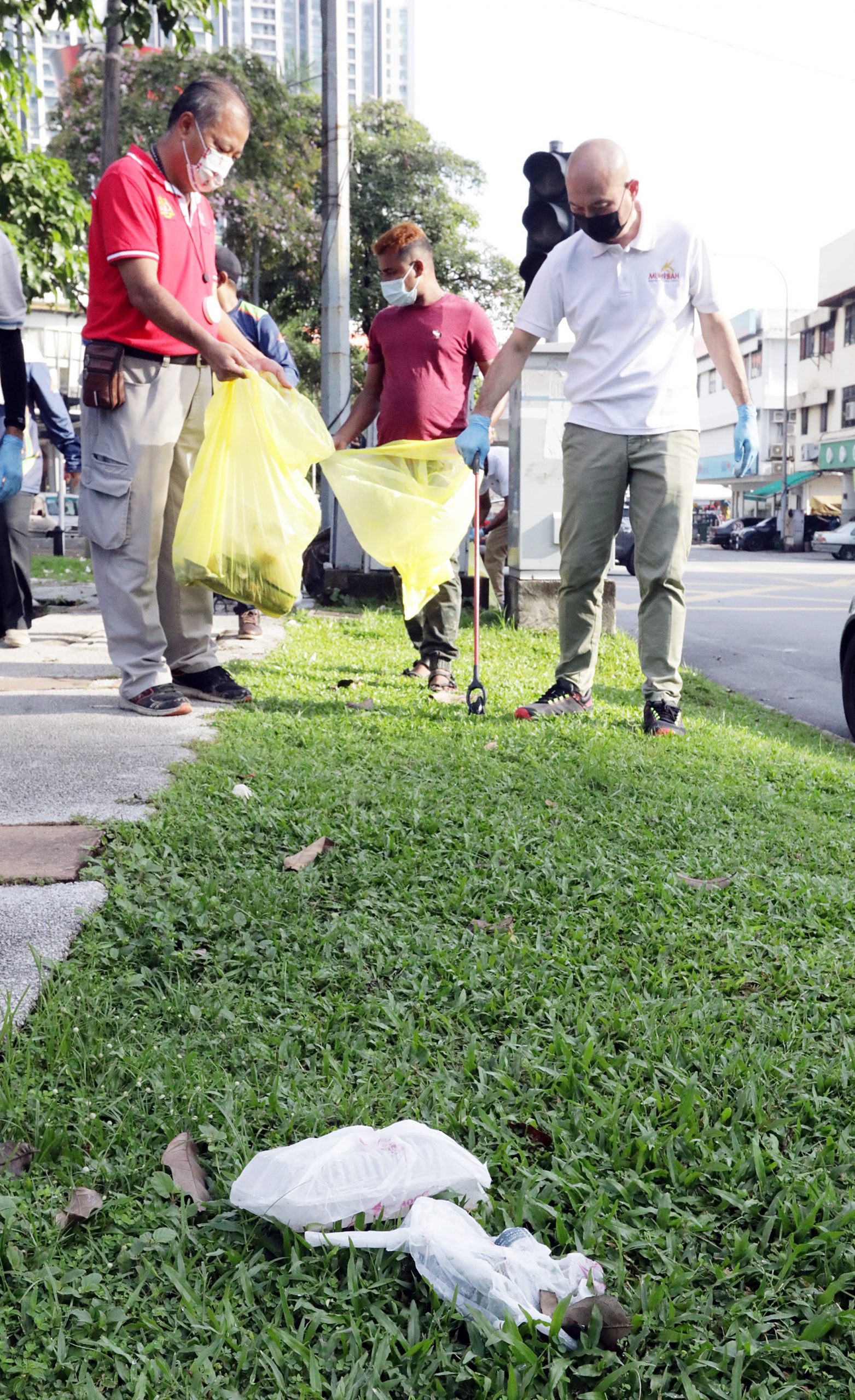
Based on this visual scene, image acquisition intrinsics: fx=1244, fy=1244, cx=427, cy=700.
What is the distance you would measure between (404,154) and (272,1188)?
34.3 m

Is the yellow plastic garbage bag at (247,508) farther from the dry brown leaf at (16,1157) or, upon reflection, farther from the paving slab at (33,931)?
the dry brown leaf at (16,1157)

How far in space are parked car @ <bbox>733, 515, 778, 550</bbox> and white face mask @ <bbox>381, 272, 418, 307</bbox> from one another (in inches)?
1494


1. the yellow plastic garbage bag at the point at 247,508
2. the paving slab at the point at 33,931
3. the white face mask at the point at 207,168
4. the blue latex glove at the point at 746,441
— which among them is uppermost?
the white face mask at the point at 207,168

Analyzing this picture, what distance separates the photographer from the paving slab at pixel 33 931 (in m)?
2.18

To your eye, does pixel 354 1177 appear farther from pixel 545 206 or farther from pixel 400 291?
pixel 545 206

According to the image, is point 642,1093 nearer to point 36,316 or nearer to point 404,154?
point 404,154

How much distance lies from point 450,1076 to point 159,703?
9.50 feet

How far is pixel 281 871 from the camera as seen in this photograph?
288 centimetres

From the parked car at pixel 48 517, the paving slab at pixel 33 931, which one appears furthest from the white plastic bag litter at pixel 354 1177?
the parked car at pixel 48 517

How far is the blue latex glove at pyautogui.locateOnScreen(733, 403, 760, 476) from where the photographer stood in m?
5.43

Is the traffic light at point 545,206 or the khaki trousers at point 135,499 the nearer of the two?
the khaki trousers at point 135,499

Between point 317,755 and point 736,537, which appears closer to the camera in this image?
point 317,755

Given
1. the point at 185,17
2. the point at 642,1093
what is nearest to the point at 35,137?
the point at 185,17

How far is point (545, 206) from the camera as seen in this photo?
696 cm
